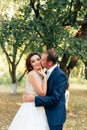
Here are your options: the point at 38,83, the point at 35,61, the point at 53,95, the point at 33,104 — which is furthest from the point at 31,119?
the point at 35,61

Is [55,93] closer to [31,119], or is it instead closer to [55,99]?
[55,99]

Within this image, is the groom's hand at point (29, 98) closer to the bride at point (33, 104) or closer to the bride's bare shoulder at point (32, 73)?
the bride at point (33, 104)

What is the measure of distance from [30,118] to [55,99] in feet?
2.18

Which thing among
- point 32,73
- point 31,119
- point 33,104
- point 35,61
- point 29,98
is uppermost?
point 35,61

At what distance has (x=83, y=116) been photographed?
44.8 ft

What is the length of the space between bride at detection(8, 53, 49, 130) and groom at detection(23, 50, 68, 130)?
91mm

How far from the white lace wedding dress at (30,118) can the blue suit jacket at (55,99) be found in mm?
189

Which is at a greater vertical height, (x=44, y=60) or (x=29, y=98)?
(x=44, y=60)

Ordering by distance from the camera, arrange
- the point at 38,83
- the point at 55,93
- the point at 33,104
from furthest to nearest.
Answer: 1. the point at 33,104
2. the point at 38,83
3. the point at 55,93

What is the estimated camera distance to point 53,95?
4.68 meters

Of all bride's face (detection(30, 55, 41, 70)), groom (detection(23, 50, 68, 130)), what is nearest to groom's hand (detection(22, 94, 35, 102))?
groom (detection(23, 50, 68, 130))

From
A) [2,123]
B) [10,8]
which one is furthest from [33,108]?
[10,8]

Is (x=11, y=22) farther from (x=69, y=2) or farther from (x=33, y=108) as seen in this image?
(x=33, y=108)

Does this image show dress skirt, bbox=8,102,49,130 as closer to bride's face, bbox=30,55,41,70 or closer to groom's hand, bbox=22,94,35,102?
groom's hand, bbox=22,94,35,102
